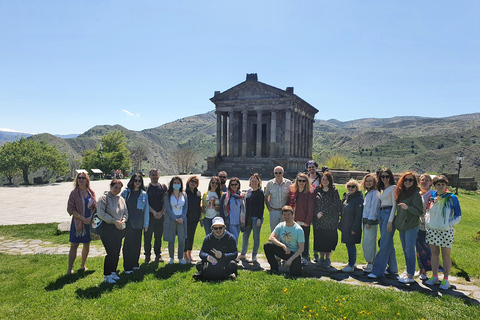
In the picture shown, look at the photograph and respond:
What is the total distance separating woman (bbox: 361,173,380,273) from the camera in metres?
6.14

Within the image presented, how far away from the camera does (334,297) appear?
4.78 meters

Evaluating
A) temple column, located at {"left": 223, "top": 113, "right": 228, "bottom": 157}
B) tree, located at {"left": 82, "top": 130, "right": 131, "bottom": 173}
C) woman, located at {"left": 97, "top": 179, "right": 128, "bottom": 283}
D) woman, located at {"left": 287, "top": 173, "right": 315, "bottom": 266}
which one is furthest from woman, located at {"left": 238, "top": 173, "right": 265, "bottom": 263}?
tree, located at {"left": 82, "top": 130, "right": 131, "bottom": 173}

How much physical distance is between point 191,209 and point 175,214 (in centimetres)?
44

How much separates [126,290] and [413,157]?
299 feet

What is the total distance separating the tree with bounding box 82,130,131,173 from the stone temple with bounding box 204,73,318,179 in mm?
12288

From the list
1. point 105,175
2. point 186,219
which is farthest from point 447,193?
point 105,175

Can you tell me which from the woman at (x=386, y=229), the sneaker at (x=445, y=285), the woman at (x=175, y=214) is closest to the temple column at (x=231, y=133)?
the woman at (x=175, y=214)

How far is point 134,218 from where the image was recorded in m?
6.37

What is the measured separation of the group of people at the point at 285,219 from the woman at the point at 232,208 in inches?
0.9

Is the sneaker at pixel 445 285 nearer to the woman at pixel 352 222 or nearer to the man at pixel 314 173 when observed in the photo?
the woman at pixel 352 222

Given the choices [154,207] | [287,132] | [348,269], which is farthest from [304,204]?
[287,132]

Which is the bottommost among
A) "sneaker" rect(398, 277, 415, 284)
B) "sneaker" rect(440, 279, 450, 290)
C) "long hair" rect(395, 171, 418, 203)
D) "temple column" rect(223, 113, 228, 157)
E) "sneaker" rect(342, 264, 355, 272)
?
"sneaker" rect(342, 264, 355, 272)

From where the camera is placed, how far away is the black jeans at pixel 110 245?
5.80 meters

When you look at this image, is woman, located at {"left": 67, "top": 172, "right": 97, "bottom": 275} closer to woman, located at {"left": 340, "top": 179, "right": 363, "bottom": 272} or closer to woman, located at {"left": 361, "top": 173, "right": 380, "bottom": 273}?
woman, located at {"left": 340, "top": 179, "right": 363, "bottom": 272}
